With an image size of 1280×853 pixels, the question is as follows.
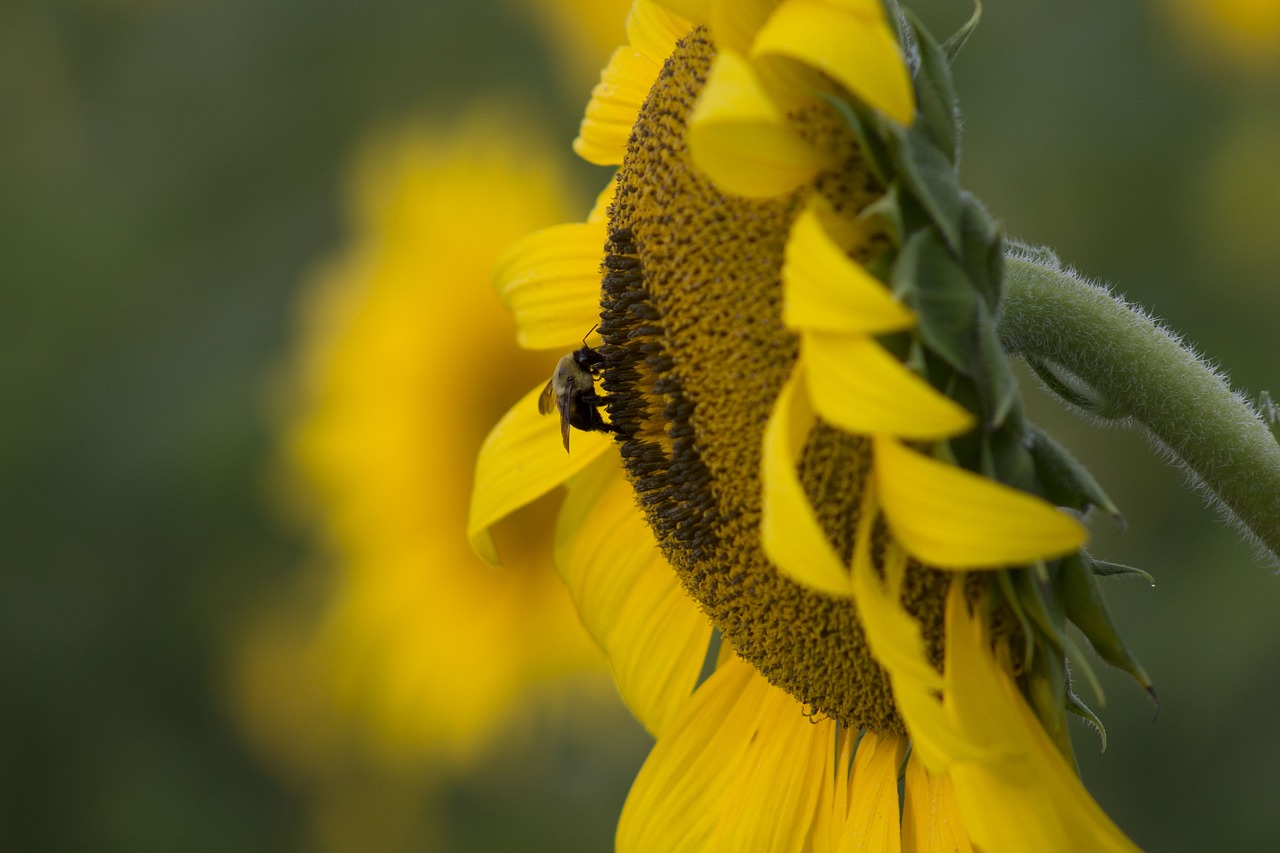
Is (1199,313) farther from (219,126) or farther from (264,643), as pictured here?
(219,126)

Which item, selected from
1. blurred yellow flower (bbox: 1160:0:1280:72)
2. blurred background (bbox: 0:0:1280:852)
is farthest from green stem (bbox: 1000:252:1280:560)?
blurred yellow flower (bbox: 1160:0:1280:72)

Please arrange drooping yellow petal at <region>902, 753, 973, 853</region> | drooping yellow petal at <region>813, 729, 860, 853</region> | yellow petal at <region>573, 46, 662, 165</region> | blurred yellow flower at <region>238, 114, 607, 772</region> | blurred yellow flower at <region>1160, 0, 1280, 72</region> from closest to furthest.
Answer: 1. drooping yellow petal at <region>902, 753, 973, 853</region>
2. drooping yellow petal at <region>813, 729, 860, 853</region>
3. yellow petal at <region>573, 46, 662, 165</region>
4. blurred yellow flower at <region>238, 114, 607, 772</region>
5. blurred yellow flower at <region>1160, 0, 1280, 72</region>

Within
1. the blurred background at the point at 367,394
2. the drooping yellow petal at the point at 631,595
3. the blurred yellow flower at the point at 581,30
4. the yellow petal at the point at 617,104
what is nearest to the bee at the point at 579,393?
the drooping yellow petal at the point at 631,595

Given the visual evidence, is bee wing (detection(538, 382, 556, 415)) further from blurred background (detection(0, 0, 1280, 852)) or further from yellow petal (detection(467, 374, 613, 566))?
blurred background (detection(0, 0, 1280, 852))

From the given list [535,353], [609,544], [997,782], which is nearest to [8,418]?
[535,353]

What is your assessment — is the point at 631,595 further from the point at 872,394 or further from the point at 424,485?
the point at 424,485

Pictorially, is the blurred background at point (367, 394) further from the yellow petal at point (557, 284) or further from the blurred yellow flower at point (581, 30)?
the yellow petal at point (557, 284)
